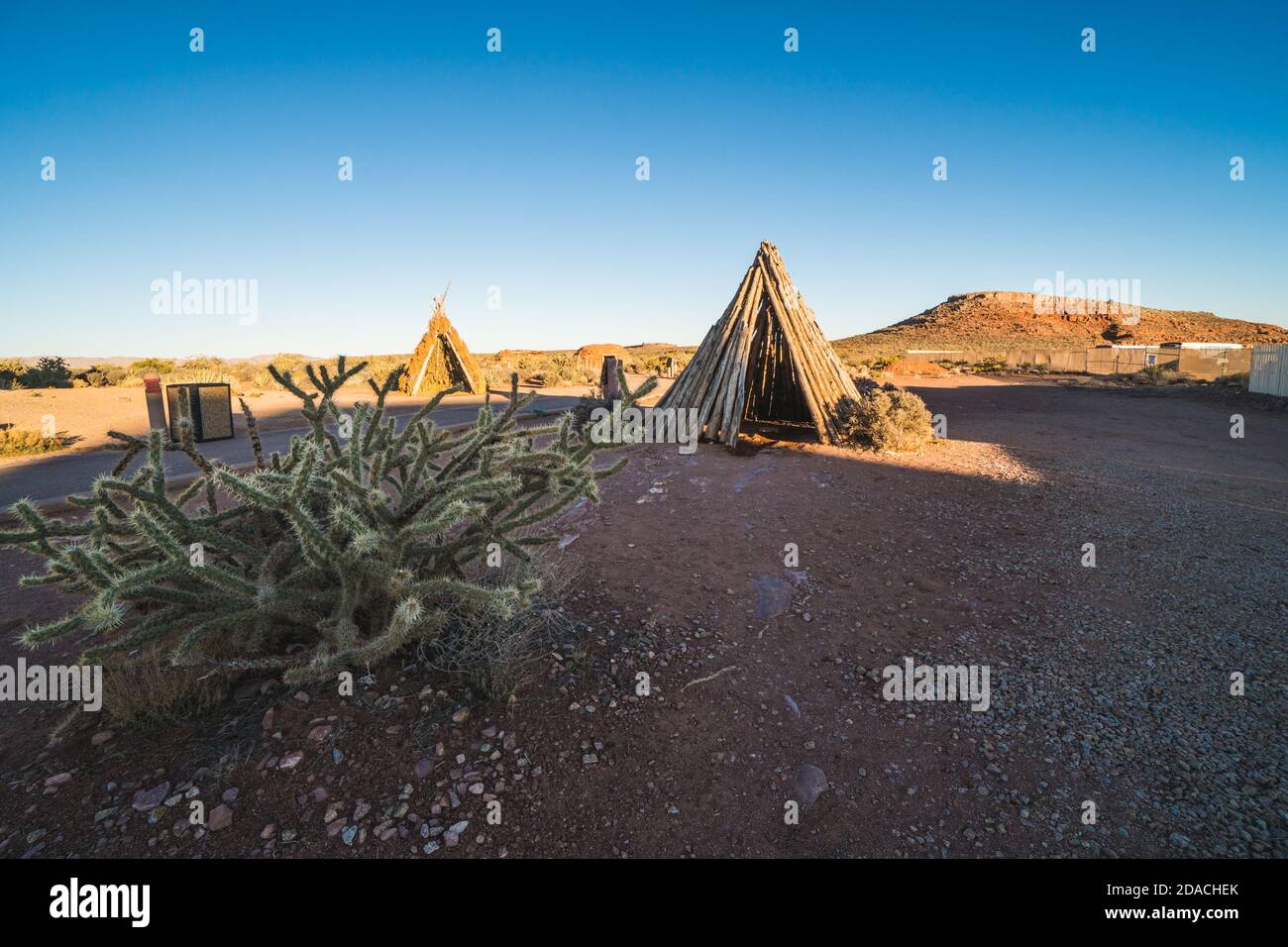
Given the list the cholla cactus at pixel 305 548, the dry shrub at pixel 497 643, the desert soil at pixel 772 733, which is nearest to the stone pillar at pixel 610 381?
the desert soil at pixel 772 733

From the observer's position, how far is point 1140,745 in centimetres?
237

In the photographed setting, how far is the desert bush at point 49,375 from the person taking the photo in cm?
1482

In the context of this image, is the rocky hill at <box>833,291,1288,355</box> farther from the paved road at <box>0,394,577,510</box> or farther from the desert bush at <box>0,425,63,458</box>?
the desert bush at <box>0,425,63,458</box>

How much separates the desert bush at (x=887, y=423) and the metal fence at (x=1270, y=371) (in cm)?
1284

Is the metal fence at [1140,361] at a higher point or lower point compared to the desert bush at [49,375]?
higher

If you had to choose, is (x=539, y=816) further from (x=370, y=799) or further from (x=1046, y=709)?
(x=1046, y=709)

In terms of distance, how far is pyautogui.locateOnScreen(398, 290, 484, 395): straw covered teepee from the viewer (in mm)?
15305

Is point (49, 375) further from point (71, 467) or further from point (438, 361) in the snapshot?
point (71, 467)

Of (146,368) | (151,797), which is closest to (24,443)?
(151,797)

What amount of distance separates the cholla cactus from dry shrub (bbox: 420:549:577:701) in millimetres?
→ 80

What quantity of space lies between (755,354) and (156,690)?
786 cm

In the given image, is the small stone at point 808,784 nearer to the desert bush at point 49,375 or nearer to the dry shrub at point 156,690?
the dry shrub at point 156,690

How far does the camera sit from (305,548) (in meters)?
2.02

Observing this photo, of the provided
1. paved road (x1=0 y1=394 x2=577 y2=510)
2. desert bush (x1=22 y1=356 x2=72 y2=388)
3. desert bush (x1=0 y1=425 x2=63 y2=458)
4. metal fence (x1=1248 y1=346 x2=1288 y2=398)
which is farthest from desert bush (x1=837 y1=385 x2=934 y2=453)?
desert bush (x1=22 y1=356 x2=72 y2=388)
